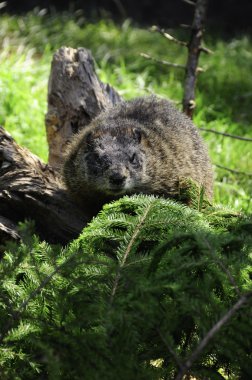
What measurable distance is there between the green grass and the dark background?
1.99 ft

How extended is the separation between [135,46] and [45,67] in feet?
8.15

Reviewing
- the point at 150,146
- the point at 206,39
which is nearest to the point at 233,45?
the point at 206,39

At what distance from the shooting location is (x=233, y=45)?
1041cm

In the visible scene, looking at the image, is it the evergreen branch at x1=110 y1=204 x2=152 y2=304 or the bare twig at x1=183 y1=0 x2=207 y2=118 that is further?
the bare twig at x1=183 y1=0 x2=207 y2=118

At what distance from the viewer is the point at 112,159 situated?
A: 4.11 m

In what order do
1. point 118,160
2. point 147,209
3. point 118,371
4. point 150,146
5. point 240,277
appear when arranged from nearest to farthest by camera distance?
point 118,371 → point 240,277 → point 147,209 → point 118,160 → point 150,146

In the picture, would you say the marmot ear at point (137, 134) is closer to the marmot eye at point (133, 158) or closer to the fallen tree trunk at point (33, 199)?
the marmot eye at point (133, 158)

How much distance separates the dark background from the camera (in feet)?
38.5

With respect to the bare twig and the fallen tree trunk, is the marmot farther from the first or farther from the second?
the bare twig

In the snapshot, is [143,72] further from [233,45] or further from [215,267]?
[215,267]

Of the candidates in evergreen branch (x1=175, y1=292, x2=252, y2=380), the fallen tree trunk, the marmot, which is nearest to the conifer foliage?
evergreen branch (x1=175, y1=292, x2=252, y2=380)

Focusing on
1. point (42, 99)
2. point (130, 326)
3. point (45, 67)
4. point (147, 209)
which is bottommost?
point (130, 326)

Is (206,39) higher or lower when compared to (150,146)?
higher

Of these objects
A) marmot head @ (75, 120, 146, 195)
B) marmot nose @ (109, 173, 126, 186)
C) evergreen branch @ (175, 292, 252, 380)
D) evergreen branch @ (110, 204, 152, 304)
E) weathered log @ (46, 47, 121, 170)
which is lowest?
evergreen branch @ (175, 292, 252, 380)
